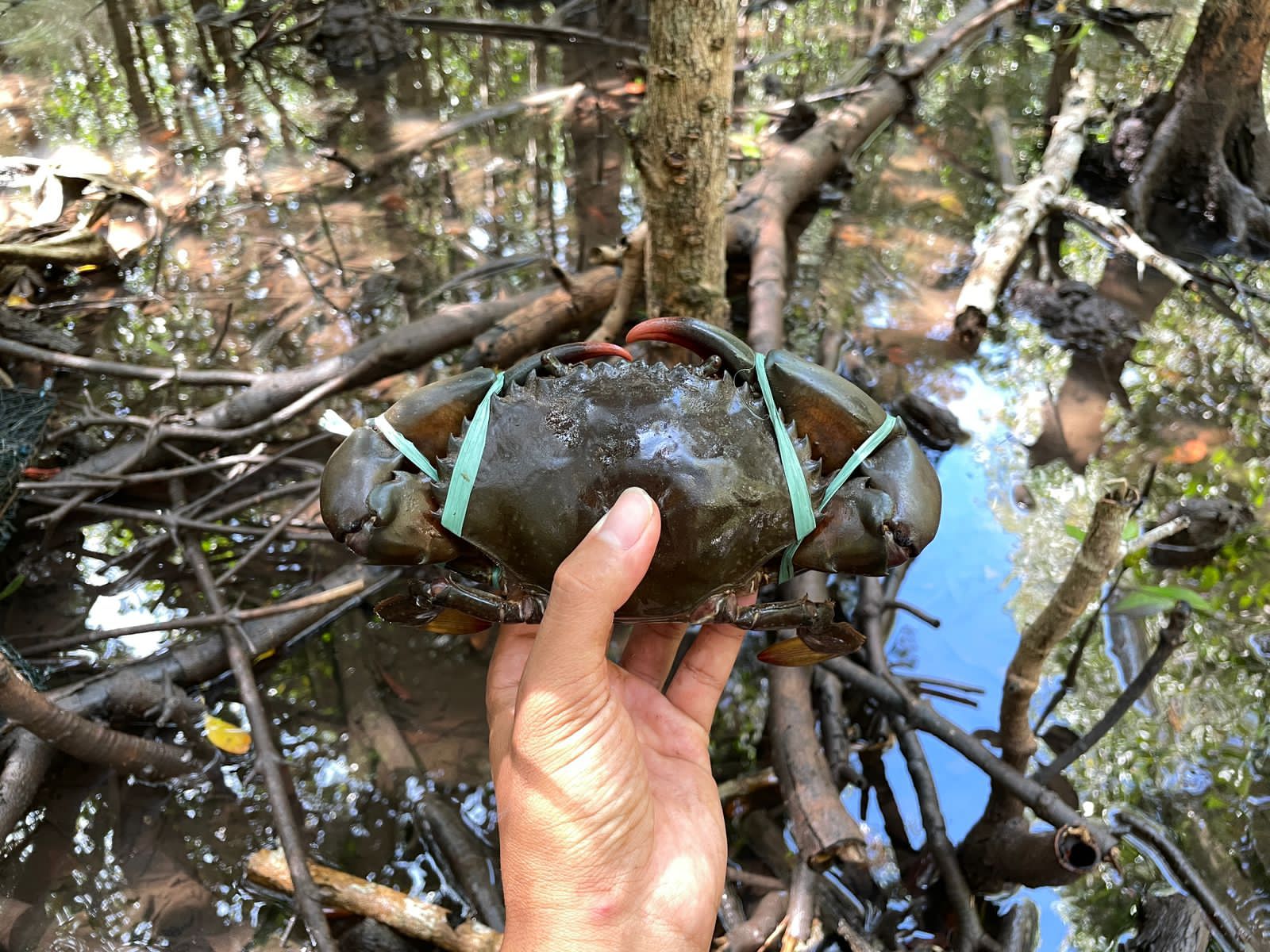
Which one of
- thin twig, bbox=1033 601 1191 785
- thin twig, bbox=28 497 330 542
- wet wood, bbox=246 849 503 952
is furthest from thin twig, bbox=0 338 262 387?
thin twig, bbox=1033 601 1191 785

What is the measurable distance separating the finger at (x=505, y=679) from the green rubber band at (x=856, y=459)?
39.0 inches

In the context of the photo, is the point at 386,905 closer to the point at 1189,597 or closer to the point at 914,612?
the point at 914,612

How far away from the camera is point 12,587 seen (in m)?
3.68

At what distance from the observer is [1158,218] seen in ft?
22.6

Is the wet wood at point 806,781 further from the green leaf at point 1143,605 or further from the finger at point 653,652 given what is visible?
the green leaf at point 1143,605

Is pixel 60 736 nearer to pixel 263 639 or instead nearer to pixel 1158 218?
pixel 263 639

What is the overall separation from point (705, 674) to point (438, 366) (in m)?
3.21

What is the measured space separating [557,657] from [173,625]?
1.93 m

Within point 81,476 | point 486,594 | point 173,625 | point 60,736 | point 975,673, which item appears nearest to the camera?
point 486,594

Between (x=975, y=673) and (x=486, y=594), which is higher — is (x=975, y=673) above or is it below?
below

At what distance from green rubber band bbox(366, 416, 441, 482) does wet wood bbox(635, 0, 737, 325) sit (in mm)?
1815

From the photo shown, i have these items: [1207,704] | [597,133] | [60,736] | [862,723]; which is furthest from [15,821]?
[597,133]

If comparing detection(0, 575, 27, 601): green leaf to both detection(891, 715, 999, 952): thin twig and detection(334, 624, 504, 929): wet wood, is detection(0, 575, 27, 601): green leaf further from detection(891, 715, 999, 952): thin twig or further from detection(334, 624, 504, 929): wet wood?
detection(891, 715, 999, 952): thin twig

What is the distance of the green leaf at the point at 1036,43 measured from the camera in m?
9.07
